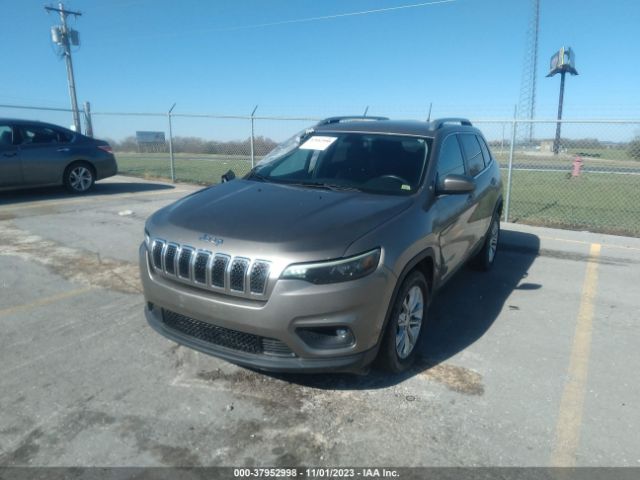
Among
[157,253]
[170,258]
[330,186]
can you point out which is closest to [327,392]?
[170,258]

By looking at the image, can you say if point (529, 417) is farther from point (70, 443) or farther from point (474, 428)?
point (70, 443)

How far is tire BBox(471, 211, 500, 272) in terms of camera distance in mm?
5676

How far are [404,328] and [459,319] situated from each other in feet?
4.24

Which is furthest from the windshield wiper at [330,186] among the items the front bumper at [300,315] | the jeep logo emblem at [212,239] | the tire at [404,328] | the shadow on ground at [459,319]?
the shadow on ground at [459,319]

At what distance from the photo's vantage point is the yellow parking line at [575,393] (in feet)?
8.58

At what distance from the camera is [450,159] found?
14.2 ft

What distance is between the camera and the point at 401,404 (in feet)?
9.88

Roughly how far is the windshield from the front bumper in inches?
45.6

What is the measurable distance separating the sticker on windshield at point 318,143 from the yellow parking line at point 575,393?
8.83ft

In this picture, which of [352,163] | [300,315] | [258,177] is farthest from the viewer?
[258,177]

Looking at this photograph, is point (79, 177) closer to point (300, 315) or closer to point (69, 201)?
point (69, 201)

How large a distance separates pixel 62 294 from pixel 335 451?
3418mm

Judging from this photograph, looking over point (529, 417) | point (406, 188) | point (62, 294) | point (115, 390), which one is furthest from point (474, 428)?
point (62, 294)

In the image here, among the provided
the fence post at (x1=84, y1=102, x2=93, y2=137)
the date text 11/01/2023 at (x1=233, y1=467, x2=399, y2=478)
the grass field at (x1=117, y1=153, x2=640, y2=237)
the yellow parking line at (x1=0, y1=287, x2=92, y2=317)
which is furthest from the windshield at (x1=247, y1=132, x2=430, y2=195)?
the fence post at (x1=84, y1=102, x2=93, y2=137)
